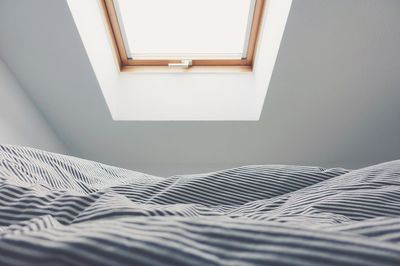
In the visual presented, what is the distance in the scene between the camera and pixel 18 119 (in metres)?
1.39

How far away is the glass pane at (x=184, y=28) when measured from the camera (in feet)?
5.21

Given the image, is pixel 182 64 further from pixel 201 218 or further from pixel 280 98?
pixel 201 218

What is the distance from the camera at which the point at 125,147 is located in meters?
1.78

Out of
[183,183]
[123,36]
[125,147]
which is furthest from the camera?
[125,147]

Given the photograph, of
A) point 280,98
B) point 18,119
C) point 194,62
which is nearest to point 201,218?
point 280,98

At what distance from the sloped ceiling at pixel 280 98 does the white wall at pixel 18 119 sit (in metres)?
0.04

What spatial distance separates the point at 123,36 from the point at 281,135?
1081mm

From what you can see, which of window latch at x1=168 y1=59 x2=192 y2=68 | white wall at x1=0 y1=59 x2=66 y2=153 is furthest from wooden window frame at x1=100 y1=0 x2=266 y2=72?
white wall at x1=0 y1=59 x2=66 y2=153

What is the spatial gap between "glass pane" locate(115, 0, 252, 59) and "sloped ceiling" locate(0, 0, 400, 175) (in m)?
0.45

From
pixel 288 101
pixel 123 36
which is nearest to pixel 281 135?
pixel 288 101

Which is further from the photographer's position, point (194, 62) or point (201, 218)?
point (194, 62)

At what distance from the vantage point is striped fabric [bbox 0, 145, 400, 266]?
0.74ft

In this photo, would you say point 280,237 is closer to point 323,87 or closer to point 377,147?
point 323,87

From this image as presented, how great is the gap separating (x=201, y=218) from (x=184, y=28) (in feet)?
5.15
